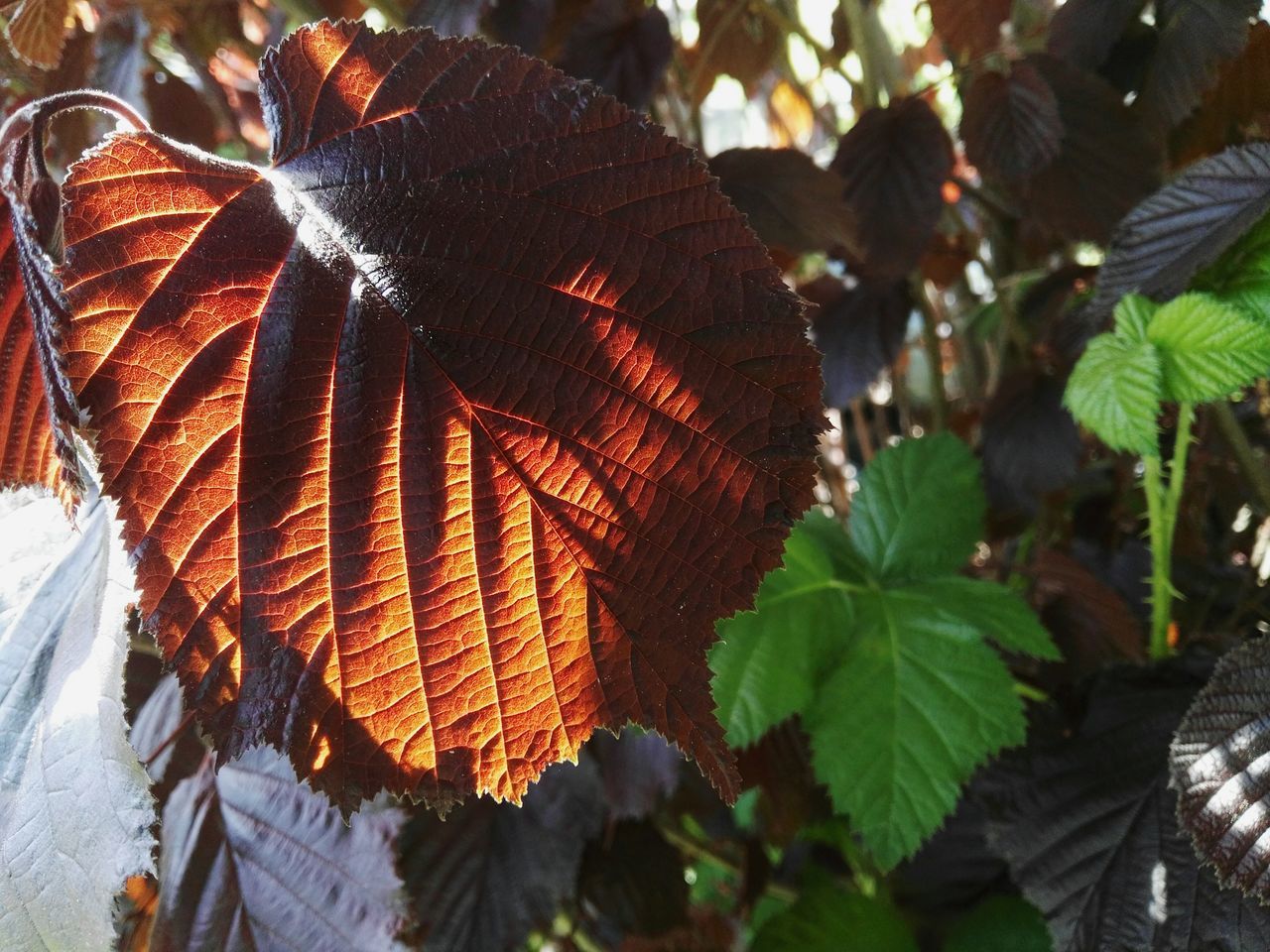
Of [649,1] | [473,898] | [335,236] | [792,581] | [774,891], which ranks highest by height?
[649,1]

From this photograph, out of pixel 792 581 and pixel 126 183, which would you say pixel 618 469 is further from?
pixel 792 581

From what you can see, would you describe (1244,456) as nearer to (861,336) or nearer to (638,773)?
(861,336)

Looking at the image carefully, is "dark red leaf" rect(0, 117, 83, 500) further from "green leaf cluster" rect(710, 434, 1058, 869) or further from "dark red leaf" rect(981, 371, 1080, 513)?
"dark red leaf" rect(981, 371, 1080, 513)

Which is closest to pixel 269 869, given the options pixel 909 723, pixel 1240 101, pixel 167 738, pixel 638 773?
pixel 167 738

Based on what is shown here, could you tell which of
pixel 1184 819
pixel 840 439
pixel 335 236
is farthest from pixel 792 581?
pixel 840 439

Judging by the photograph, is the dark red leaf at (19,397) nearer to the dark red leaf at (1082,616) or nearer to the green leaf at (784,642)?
the green leaf at (784,642)

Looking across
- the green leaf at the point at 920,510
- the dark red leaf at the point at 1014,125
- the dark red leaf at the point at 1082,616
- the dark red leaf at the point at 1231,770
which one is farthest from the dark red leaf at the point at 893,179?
the dark red leaf at the point at 1231,770
